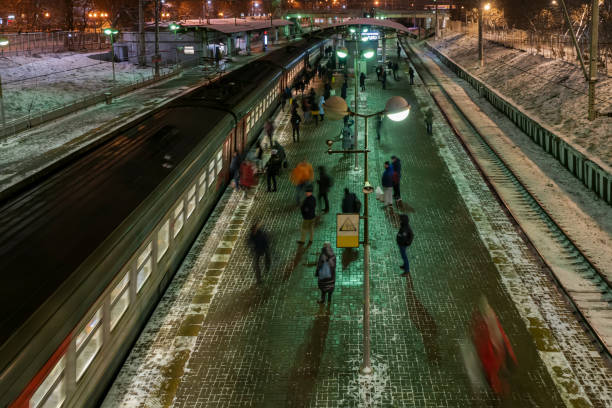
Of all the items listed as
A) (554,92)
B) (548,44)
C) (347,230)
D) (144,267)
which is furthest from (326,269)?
(548,44)

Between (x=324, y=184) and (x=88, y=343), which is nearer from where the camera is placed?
(x=88, y=343)

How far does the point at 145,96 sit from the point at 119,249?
3605cm

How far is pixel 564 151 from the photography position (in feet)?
77.9

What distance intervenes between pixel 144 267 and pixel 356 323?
13.8ft

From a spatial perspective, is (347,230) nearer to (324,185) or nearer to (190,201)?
(190,201)

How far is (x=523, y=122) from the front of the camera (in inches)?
1191

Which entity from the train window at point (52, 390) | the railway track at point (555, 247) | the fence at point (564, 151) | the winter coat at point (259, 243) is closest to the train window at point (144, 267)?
the train window at point (52, 390)

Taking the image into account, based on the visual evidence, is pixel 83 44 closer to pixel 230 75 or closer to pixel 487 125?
pixel 230 75

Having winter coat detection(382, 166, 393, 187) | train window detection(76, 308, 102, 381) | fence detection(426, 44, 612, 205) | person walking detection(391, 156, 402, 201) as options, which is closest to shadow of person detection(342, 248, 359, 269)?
winter coat detection(382, 166, 393, 187)

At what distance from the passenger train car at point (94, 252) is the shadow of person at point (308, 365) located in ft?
9.48

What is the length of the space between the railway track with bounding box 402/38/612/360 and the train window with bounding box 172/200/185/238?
837 cm

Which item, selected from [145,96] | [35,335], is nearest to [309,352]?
[35,335]

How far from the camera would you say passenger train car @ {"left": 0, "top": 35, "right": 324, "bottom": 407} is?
6.69m

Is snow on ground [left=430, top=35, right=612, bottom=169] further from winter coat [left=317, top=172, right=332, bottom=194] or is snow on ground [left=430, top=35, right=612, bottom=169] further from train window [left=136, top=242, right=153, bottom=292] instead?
train window [left=136, top=242, right=153, bottom=292]
